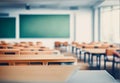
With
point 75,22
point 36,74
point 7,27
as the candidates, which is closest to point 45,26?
point 75,22

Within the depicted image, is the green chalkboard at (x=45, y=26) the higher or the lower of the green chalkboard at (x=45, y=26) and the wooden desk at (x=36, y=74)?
the higher

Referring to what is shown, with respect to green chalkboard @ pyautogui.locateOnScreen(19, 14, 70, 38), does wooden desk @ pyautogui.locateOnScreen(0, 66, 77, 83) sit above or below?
below

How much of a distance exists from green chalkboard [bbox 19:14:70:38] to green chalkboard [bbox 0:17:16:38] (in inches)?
16.1

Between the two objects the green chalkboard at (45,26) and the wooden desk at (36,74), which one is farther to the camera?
the green chalkboard at (45,26)

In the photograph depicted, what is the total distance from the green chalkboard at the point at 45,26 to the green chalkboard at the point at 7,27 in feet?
1.34

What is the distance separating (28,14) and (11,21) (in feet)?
3.07

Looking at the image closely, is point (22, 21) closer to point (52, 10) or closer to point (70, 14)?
point (52, 10)

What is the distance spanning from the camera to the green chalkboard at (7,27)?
12.0m

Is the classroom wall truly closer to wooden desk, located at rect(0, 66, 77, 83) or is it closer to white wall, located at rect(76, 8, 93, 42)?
white wall, located at rect(76, 8, 93, 42)

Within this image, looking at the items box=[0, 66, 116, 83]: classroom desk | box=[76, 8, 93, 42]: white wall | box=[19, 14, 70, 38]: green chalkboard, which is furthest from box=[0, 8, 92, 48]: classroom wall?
box=[0, 66, 116, 83]: classroom desk

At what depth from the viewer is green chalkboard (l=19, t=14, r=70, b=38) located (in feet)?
39.7

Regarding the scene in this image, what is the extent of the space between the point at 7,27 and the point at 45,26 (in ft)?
6.34

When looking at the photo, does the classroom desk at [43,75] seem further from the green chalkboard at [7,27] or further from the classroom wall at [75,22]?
the green chalkboard at [7,27]

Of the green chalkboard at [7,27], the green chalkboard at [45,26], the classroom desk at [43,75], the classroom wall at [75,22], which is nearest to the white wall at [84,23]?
the classroom wall at [75,22]
